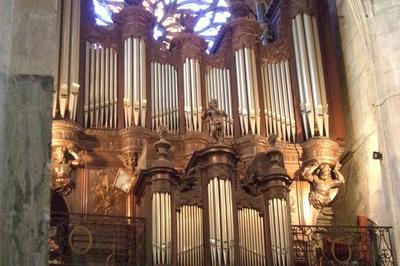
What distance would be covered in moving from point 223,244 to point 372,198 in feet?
12.8

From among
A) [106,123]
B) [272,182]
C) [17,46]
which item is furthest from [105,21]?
[17,46]

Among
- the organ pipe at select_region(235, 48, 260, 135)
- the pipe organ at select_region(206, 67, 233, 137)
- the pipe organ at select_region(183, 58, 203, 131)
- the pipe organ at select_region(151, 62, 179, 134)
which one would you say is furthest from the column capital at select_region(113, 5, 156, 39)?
the organ pipe at select_region(235, 48, 260, 135)

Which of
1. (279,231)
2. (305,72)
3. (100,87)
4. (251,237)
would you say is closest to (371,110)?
(305,72)

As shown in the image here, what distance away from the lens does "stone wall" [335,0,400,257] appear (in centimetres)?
1448

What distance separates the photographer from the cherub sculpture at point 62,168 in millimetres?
14500

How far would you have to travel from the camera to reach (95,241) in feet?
45.1

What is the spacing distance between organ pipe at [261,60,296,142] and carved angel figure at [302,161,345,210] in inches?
35.3

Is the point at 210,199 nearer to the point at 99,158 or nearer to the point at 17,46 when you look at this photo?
the point at 99,158

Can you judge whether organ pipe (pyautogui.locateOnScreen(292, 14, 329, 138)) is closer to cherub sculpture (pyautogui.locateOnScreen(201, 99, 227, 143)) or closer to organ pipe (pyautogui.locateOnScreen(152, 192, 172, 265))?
cherub sculpture (pyautogui.locateOnScreen(201, 99, 227, 143))

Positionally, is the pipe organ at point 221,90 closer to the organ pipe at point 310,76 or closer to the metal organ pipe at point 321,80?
the organ pipe at point 310,76

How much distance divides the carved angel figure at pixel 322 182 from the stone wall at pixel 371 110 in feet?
1.75

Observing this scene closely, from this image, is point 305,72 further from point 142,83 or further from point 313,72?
point 142,83

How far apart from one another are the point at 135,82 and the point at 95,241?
363 centimetres

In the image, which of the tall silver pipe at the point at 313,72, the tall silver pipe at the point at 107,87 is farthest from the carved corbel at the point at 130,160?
the tall silver pipe at the point at 313,72
